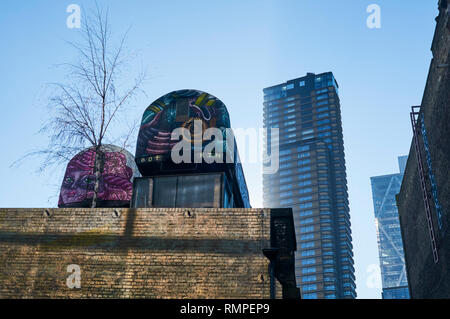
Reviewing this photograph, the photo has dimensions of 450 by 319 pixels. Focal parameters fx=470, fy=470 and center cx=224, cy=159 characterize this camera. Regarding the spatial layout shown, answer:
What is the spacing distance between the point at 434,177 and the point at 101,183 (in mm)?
18194

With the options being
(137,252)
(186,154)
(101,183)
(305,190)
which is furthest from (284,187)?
(137,252)

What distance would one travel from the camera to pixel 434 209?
23.5 metres

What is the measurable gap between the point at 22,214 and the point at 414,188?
22.8 metres

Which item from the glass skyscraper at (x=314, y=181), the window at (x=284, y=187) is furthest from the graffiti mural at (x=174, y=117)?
the window at (x=284, y=187)

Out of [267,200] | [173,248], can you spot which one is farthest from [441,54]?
[267,200]

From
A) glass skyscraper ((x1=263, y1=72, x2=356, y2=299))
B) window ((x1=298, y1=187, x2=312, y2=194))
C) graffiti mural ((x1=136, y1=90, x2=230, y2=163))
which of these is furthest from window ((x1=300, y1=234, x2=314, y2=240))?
graffiti mural ((x1=136, y1=90, x2=230, y2=163))

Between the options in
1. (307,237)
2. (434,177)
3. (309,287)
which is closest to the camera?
(434,177)

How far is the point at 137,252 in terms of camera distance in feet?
46.7

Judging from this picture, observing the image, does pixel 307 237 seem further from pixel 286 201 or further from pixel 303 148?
pixel 303 148

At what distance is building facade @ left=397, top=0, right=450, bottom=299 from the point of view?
2003 cm

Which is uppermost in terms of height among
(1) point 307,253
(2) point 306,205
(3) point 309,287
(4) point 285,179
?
(4) point 285,179

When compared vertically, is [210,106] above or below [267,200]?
below
